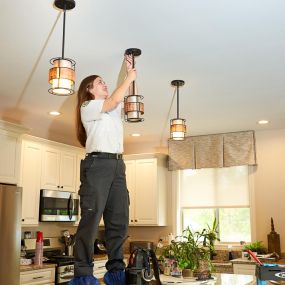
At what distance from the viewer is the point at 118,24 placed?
8.96 feet

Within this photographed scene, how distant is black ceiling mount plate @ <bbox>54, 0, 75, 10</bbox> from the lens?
2453 millimetres

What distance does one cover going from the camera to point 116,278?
1828mm

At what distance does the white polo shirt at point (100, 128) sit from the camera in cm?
191

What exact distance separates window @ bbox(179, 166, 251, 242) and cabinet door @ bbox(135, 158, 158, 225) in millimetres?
506

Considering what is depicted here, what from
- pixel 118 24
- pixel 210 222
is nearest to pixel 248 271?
pixel 210 222

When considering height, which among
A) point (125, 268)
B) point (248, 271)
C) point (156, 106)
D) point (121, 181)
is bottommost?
point (248, 271)

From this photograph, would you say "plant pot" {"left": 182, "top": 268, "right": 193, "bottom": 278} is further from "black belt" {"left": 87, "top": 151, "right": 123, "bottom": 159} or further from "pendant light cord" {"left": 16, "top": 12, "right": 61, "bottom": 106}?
"pendant light cord" {"left": 16, "top": 12, "right": 61, "bottom": 106}

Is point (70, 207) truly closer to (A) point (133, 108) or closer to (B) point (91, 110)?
(A) point (133, 108)

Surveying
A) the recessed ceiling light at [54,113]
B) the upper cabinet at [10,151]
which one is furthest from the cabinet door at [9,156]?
the recessed ceiling light at [54,113]

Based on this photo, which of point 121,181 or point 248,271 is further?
point 248,271

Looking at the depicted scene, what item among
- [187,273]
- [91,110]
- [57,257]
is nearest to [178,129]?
[187,273]

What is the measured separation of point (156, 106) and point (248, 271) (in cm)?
231

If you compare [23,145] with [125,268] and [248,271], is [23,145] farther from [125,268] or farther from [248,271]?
[125,268]

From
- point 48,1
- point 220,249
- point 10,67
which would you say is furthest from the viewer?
point 220,249
